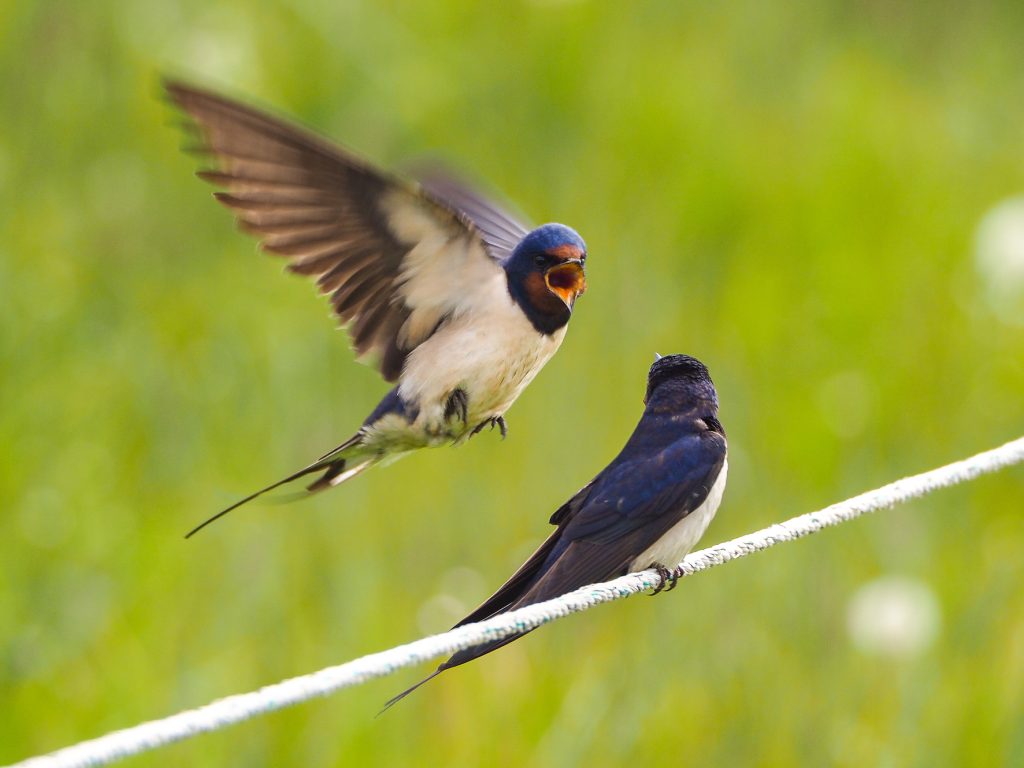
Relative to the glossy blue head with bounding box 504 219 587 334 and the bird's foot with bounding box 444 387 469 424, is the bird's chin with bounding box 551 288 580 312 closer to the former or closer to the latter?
the glossy blue head with bounding box 504 219 587 334

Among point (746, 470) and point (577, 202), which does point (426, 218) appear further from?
point (577, 202)

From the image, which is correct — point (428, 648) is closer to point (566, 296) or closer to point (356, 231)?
point (566, 296)

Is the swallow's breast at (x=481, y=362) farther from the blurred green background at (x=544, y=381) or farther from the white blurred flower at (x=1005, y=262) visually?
the white blurred flower at (x=1005, y=262)

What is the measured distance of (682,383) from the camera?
75.0 inches

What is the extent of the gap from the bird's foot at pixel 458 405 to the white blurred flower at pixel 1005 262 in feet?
8.07

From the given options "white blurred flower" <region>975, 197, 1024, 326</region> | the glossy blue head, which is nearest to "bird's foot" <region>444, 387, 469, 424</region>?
the glossy blue head

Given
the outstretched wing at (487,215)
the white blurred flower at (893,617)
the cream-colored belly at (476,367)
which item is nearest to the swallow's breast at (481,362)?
the cream-colored belly at (476,367)

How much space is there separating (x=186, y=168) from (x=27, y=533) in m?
1.53

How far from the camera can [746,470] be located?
3.59 m

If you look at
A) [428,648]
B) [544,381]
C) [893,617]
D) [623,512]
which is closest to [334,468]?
[623,512]

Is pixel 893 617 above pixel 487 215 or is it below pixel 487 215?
below

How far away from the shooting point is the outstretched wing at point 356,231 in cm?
175

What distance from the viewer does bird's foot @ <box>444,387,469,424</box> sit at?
6.03ft

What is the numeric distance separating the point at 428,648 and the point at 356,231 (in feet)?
2.33
